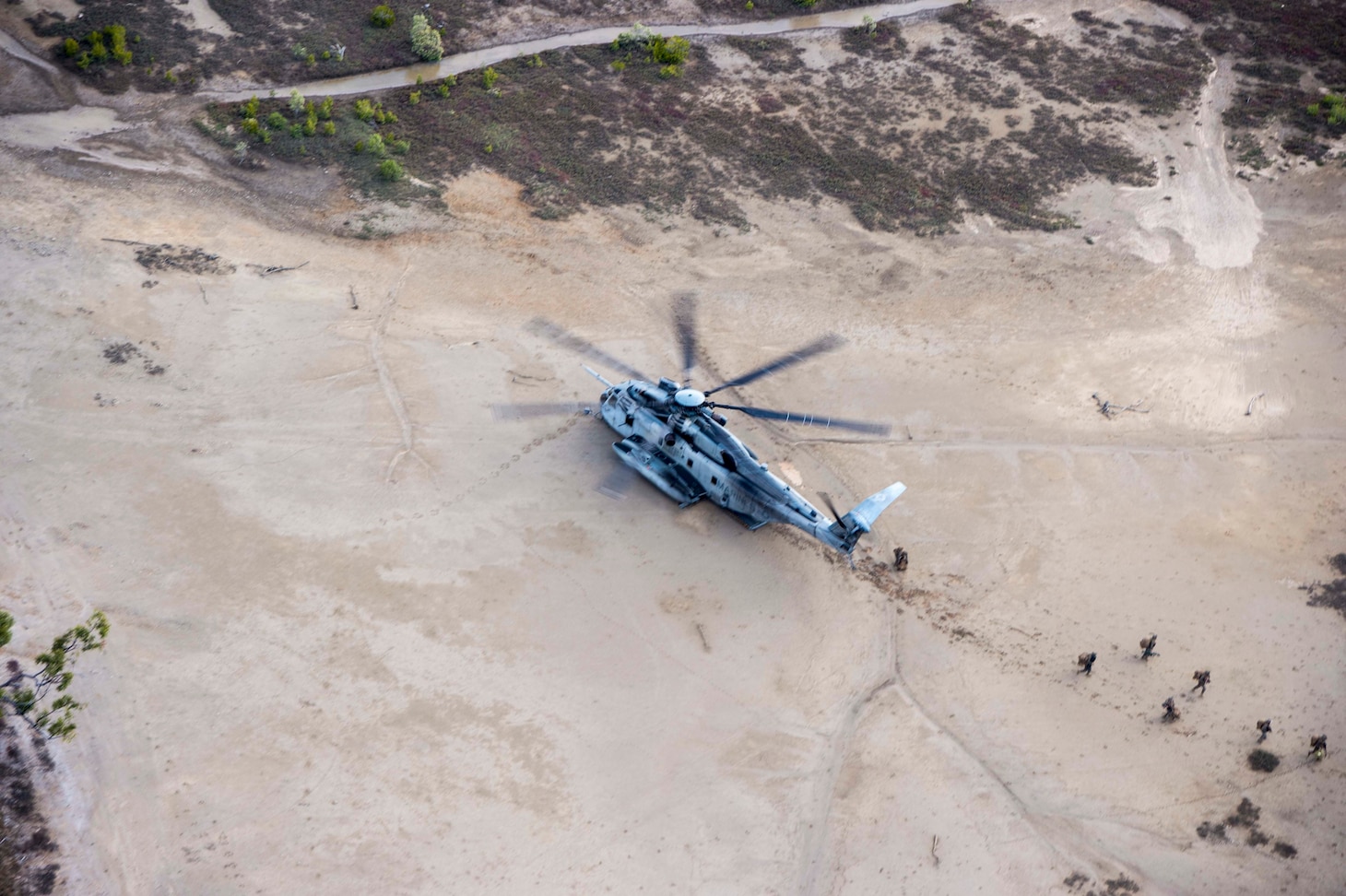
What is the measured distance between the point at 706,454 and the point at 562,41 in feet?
97.3

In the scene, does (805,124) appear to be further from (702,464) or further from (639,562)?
(639,562)

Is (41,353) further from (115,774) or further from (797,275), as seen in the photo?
(797,275)

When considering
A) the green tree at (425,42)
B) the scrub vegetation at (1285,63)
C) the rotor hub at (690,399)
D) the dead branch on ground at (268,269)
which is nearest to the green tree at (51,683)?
the dead branch on ground at (268,269)

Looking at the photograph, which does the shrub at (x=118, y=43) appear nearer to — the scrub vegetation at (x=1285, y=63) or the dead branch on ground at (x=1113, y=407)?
the dead branch on ground at (x=1113, y=407)

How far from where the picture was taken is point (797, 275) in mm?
38562

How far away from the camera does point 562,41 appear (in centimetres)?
4931

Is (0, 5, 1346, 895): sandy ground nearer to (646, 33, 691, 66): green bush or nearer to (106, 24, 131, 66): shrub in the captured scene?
(106, 24, 131, 66): shrub

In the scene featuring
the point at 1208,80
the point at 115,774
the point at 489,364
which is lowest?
the point at 115,774

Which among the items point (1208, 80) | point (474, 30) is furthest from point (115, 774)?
point (1208, 80)

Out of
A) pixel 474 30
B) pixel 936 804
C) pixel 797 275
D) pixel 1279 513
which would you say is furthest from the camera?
pixel 474 30

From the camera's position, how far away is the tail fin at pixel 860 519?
26094 millimetres

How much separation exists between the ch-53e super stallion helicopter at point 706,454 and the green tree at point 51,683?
1166 cm

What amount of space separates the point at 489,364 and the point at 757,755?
16023 millimetres

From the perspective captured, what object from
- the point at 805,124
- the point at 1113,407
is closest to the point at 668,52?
the point at 805,124
